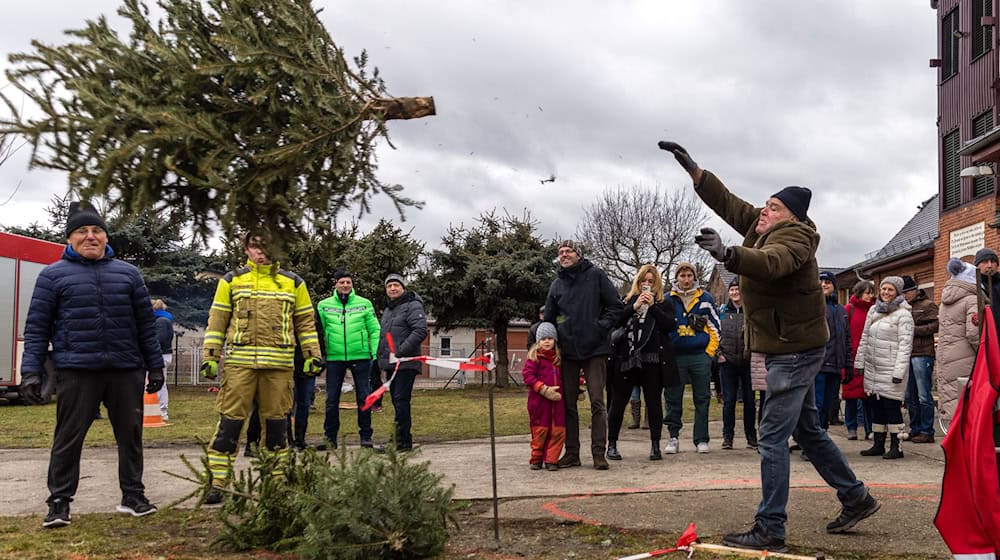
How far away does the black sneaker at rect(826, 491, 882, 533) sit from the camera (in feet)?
17.8

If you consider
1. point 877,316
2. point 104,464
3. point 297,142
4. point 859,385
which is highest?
point 297,142

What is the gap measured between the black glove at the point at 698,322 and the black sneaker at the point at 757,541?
491 centimetres

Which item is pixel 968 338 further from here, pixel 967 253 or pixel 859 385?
pixel 967 253

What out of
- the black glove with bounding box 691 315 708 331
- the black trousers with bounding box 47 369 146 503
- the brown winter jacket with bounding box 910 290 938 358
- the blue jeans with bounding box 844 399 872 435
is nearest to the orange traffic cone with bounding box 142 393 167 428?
the black trousers with bounding box 47 369 146 503

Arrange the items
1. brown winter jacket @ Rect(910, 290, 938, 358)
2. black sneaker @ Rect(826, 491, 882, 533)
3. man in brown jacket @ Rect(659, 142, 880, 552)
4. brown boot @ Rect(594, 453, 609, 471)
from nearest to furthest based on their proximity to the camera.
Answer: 1. man in brown jacket @ Rect(659, 142, 880, 552)
2. black sneaker @ Rect(826, 491, 882, 533)
3. brown boot @ Rect(594, 453, 609, 471)
4. brown winter jacket @ Rect(910, 290, 938, 358)

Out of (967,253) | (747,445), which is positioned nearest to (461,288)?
(967,253)

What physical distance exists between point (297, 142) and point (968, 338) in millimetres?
6950

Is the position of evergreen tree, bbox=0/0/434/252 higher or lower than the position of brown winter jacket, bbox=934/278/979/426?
higher

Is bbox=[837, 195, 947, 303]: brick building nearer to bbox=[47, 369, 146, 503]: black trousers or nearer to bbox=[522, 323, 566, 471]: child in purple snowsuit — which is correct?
bbox=[522, 323, 566, 471]: child in purple snowsuit

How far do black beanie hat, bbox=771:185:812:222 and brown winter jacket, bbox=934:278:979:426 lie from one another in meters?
4.00

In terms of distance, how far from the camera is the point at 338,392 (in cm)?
978

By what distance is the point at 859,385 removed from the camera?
1074cm

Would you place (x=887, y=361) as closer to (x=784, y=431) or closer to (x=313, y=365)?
(x=784, y=431)

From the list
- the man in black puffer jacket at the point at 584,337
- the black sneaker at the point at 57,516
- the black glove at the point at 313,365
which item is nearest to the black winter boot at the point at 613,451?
the man in black puffer jacket at the point at 584,337
